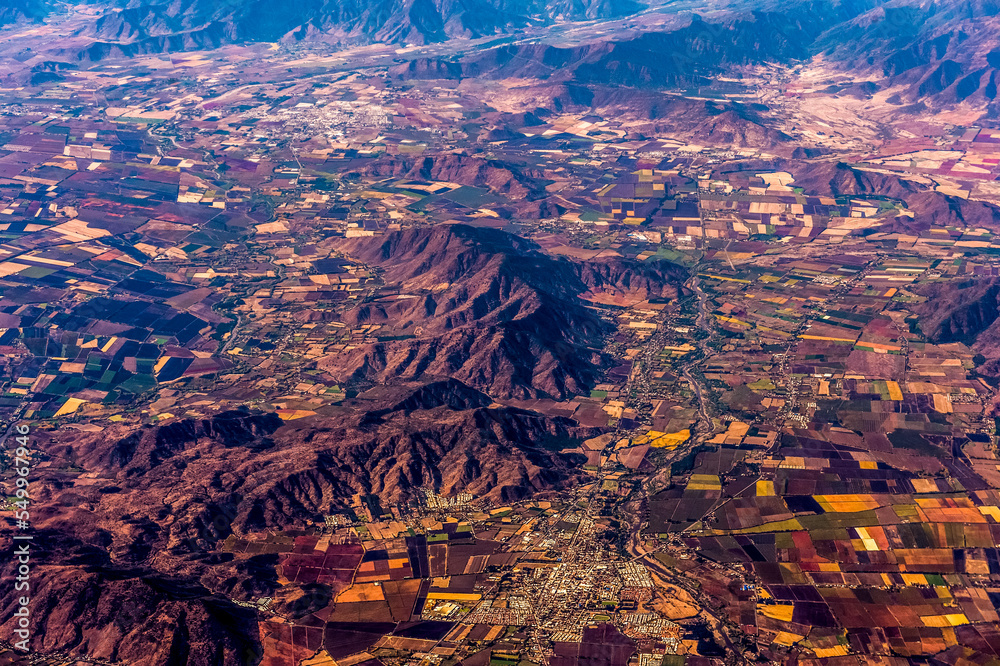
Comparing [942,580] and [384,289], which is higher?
[384,289]

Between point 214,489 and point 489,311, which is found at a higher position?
point 489,311

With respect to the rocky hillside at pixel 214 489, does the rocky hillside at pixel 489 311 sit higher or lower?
higher

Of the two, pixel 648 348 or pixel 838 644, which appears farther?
pixel 648 348

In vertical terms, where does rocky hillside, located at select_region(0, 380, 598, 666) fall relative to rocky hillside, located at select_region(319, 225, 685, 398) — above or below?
below

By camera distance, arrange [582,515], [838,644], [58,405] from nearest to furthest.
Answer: [838,644] → [582,515] → [58,405]

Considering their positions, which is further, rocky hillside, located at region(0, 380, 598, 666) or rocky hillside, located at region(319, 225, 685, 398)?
rocky hillside, located at region(319, 225, 685, 398)

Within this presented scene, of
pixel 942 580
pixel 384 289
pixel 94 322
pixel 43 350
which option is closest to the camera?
pixel 942 580

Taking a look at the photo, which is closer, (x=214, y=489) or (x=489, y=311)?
(x=214, y=489)

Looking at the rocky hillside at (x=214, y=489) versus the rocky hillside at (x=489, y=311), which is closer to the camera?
the rocky hillside at (x=214, y=489)

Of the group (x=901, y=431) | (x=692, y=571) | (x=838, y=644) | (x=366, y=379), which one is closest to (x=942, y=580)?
(x=838, y=644)

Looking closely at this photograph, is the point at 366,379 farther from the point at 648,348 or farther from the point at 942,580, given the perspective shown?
the point at 942,580
